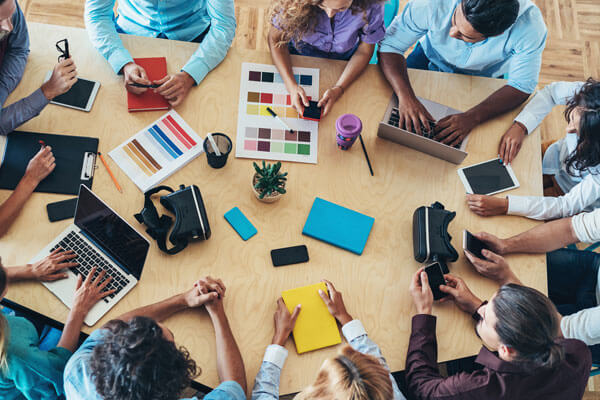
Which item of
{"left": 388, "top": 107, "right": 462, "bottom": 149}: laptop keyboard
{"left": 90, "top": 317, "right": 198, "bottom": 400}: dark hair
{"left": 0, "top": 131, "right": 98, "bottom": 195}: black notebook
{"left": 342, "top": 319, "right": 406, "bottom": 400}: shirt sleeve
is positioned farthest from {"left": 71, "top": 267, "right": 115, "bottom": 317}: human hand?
{"left": 388, "top": 107, "right": 462, "bottom": 149}: laptop keyboard

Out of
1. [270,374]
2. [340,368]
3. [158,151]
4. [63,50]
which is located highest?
[63,50]

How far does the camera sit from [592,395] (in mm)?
2232

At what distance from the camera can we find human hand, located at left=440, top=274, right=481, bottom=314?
58.6 inches

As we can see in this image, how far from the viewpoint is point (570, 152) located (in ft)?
6.13

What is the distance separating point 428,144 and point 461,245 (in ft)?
1.32

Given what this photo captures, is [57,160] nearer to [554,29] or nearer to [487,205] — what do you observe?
[487,205]

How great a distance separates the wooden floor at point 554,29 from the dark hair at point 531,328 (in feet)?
6.21

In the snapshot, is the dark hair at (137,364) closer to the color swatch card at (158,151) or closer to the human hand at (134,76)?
the color swatch card at (158,151)

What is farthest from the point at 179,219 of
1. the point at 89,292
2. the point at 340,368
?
the point at 340,368

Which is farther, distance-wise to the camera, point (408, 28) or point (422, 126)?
point (408, 28)

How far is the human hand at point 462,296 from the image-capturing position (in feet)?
4.88

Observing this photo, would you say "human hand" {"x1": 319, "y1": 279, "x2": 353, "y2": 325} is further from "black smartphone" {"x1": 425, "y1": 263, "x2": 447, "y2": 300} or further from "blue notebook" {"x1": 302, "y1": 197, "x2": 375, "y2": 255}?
"black smartphone" {"x1": 425, "y1": 263, "x2": 447, "y2": 300}

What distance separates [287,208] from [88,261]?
2.31 ft

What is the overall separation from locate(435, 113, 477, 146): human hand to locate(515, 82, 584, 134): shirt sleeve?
0.22 m
